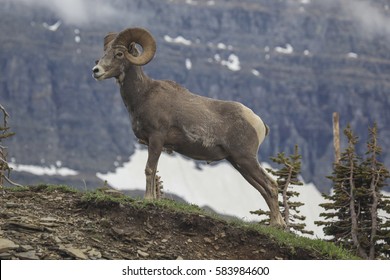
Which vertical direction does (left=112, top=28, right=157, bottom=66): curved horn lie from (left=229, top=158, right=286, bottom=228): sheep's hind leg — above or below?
above

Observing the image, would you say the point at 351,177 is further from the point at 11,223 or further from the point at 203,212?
the point at 11,223

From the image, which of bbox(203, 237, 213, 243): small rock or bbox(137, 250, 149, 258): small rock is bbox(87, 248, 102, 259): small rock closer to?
bbox(137, 250, 149, 258): small rock

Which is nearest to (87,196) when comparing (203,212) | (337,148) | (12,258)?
(203,212)

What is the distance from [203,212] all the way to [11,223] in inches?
176

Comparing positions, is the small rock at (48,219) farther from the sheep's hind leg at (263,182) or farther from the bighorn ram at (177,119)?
the sheep's hind leg at (263,182)

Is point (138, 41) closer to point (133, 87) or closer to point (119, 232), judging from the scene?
Answer: point (133, 87)

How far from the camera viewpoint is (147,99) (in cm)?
1733

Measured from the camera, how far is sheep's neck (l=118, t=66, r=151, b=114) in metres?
17.5

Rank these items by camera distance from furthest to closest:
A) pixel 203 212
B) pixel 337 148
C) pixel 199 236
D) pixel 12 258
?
pixel 337 148
pixel 203 212
pixel 199 236
pixel 12 258

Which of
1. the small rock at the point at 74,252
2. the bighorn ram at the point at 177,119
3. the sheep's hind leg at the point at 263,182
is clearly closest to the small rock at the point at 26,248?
A: the small rock at the point at 74,252

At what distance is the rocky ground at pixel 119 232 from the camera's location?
13695 millimetres

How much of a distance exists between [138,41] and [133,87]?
1063 millimetres

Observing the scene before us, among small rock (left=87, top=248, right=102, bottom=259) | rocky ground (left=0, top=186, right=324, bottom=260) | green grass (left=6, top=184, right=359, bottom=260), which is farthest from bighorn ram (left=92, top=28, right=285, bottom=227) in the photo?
small rock (left=87, top=248, right=102, bottom=259)

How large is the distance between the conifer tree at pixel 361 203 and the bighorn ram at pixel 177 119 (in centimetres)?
1141
